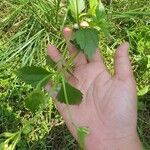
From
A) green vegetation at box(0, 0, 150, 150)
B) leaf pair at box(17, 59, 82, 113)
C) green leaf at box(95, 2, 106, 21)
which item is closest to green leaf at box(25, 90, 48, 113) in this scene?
leaf pair at box(17, 59, 82, 113)

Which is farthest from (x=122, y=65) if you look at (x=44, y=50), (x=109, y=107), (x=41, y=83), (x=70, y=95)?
(x=44, y=50)

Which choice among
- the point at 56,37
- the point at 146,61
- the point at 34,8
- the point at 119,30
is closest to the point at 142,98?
the point at 146,61

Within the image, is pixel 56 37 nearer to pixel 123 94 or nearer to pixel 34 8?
pixel 34 8

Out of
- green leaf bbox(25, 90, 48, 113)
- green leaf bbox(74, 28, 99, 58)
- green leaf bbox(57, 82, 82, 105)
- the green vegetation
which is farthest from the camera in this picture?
the green vegetation

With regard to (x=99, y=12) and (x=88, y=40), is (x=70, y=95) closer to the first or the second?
(x=88, y=40)

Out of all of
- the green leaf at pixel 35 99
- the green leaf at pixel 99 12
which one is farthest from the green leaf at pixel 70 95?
the green leaf at pixel 99 12

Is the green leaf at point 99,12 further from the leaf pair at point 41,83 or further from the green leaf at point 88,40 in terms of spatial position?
the leaf pair at point 41,83

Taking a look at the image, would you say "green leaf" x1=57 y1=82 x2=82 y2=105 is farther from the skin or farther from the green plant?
the skin
